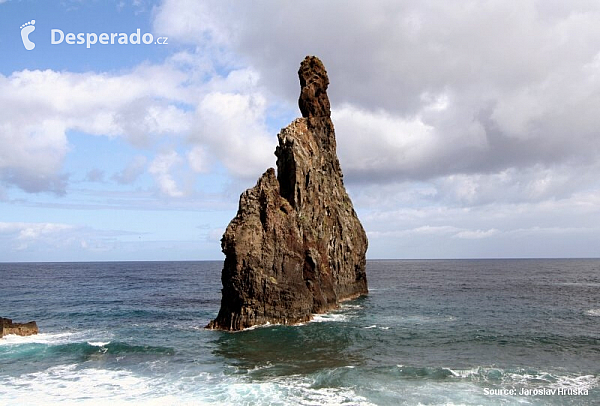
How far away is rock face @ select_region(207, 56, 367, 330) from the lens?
47.7 metres

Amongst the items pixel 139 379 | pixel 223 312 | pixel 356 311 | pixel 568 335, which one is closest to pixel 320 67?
pixel 356 311

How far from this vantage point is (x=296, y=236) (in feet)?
173

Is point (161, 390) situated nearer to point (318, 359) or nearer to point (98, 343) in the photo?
point (318, 359)

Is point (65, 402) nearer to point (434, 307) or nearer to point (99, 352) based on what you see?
point (99, 352)

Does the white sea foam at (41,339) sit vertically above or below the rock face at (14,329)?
below

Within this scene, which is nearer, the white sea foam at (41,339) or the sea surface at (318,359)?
the sea surface at (318,359)

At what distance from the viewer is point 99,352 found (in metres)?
38.5

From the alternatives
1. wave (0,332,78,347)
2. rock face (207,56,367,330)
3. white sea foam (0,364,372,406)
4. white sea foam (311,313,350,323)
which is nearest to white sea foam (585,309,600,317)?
white sea foam (311,313,350,323)

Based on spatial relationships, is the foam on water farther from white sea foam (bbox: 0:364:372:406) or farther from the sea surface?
white sea foam (bbox: 0:364:372:406)

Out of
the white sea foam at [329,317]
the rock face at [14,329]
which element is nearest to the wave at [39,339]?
the rock face at [14,329]

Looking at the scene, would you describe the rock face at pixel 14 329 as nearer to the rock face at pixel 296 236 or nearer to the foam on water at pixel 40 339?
the foam on water at pixel 40 339

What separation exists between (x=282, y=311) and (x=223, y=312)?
241 inches

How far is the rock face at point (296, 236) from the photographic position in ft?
157

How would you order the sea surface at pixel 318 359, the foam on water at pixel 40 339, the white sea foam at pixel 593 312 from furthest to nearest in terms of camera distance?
1. the white sea foam at pixel 593 312
2. the foam on water at pixel 40 339
3. the sea surface at pixel 318 359
